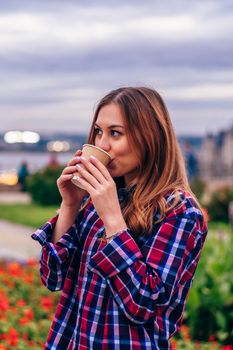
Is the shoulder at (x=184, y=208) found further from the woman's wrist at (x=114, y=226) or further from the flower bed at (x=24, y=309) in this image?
the flower bed at (x=24, y=309)

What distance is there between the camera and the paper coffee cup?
2150 millimetres

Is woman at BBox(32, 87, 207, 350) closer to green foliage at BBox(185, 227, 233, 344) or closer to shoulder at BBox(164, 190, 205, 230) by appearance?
shoulder at BBox(164, 190, 205, 230)

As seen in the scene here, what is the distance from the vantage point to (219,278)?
5.42 m

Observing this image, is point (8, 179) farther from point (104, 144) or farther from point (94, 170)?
point (94, 170)

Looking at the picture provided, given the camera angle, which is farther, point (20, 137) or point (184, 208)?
point (20, 137)

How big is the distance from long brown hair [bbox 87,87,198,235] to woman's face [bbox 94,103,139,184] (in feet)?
0.06

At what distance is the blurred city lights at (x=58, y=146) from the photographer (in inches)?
1130

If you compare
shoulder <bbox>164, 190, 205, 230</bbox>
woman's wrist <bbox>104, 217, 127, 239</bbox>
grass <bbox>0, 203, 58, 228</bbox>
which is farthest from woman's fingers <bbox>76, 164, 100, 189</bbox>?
grass <bbox>0, 203, 58, 228</bbox>

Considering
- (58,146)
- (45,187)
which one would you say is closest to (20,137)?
(58,146)

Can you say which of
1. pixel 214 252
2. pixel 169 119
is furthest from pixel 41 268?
pixel 214 252

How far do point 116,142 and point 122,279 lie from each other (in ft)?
1.39

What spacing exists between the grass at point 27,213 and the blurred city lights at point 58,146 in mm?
9550

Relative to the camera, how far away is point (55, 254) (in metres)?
2.30

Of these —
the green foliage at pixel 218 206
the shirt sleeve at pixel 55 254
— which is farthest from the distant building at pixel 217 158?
the shirt sleeve at pixel 55 254
